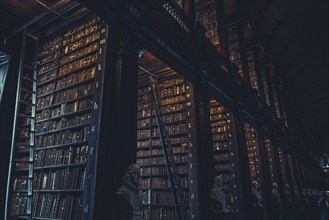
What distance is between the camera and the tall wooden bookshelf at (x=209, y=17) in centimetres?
588

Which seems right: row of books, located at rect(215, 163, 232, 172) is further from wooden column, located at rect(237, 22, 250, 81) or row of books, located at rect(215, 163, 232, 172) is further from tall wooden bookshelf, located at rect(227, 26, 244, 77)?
tall wooden bookshelf, located at rect(227, 26, 244, 77)

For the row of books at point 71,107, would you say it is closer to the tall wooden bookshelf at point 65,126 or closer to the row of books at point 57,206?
the tall wooden bookshelf at point 65,126

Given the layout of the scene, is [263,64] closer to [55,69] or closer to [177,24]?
[177,24]

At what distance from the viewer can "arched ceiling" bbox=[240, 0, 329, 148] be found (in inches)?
390

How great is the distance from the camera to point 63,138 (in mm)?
3301

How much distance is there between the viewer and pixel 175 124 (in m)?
4.95

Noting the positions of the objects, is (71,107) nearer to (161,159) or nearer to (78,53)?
(78,53)

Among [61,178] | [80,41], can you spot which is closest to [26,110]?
[80,41]

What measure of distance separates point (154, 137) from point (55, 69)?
7.22 ft

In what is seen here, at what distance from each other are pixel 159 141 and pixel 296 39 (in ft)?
Answer: 39.0

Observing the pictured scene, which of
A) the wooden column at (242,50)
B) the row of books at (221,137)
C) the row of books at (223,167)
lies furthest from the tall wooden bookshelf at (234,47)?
the row of books at (223,167)

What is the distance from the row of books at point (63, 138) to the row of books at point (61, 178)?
366 millimetres

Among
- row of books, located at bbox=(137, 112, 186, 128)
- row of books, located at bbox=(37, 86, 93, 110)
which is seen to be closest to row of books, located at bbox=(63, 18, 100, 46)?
row of books, located at bbox=(37, 86, 93, 110)

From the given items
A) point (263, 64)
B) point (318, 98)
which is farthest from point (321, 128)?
point (263, 64)
